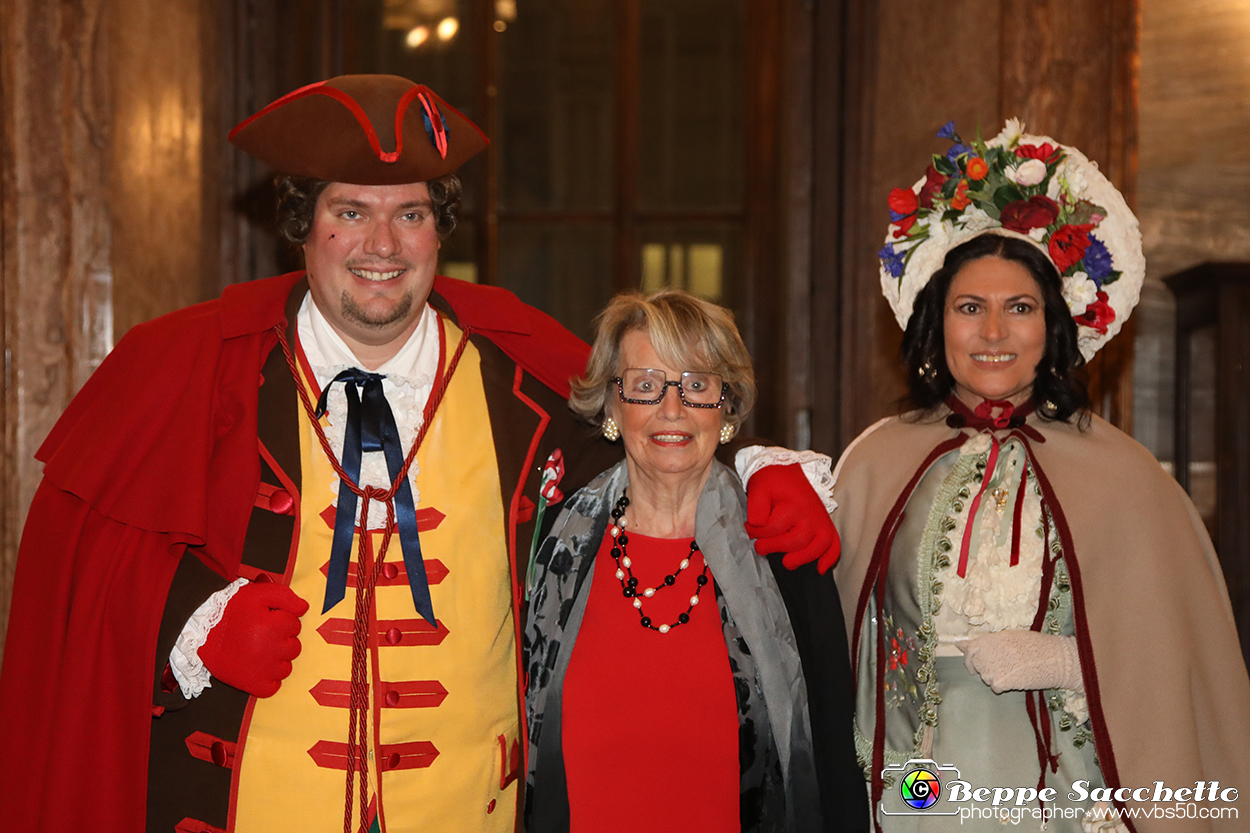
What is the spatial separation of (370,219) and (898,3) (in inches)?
90.4

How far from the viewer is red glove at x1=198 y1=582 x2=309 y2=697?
1.81m

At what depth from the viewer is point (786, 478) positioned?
2.10 m

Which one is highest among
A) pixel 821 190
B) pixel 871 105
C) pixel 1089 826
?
pixel 871 105

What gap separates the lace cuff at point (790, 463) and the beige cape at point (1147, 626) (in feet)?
1.36

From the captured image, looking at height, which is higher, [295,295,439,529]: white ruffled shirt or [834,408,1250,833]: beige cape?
[295,295,439,529]: white ruffled shirt

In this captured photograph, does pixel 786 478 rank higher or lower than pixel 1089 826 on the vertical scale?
higher

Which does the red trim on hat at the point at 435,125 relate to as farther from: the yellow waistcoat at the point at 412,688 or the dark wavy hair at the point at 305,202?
the yellow waistcoat at the point at 412,688

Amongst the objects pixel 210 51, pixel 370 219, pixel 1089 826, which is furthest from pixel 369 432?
pixel 210 51

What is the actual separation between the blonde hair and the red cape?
2.18ft

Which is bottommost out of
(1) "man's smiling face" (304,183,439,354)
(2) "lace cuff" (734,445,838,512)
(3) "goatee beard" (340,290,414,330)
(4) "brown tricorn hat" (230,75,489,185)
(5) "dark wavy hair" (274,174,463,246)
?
(2) "lace cuff" (734,445,838,512)

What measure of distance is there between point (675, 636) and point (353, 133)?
1.12 meters

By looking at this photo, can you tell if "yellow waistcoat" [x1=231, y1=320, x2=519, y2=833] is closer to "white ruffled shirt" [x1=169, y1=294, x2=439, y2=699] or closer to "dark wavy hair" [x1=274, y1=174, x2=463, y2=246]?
"white ruffled shirt" [x1=169, y1=294, x2=439, y2=699]

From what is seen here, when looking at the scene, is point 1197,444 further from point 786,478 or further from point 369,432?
point 369,432

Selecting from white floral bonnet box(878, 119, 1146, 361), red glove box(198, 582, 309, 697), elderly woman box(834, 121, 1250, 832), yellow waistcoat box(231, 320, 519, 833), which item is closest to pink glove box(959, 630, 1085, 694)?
elderly woman box(834, 121, 1250, 832)
